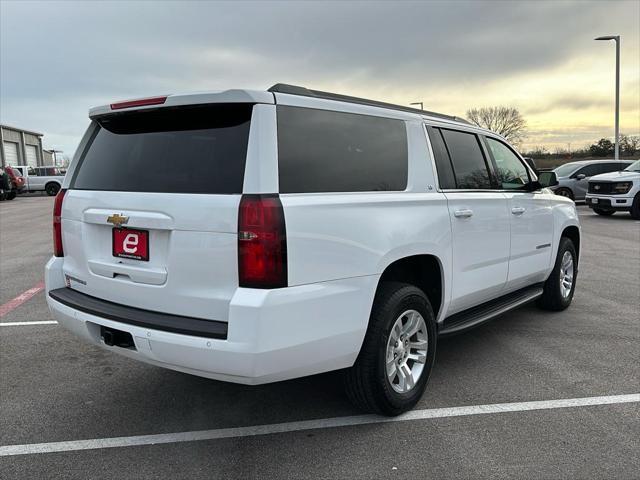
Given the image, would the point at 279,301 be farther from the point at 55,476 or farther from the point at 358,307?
the point at 55,476

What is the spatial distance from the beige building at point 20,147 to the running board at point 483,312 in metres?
50.8

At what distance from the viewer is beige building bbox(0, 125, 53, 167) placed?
46.8 metres

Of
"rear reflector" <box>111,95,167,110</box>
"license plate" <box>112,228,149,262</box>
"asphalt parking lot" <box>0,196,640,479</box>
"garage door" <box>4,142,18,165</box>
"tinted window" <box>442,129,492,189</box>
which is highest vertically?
"garage door" <box>4,142,18,165</box>

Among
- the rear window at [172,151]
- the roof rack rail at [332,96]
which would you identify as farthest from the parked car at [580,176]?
the rear window at [172,151]

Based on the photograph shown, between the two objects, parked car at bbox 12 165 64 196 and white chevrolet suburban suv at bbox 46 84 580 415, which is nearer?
white chevrolet suburban suv at bbox 46 84 580 415

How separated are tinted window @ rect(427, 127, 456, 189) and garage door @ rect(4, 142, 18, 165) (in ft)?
171

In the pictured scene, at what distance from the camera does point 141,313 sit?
114 inches

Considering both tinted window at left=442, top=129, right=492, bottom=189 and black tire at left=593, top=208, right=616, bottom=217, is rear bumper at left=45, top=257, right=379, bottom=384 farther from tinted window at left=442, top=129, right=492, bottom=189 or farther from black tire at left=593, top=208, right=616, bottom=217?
black tire at left=593, top=208, right=616, bottom=217

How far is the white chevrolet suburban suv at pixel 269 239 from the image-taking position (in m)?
2.58

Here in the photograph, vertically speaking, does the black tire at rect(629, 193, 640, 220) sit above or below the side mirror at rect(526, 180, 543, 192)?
below

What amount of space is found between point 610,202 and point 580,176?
3507mm

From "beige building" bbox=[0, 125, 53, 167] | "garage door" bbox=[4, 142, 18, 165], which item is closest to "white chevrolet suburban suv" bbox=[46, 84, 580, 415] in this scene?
"beige building" bbox=[0, 125, 53, 167]

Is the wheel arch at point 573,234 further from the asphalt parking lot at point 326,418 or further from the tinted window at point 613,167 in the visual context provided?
the tinted window at point 613,167

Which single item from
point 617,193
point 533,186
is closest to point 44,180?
point 617,193
